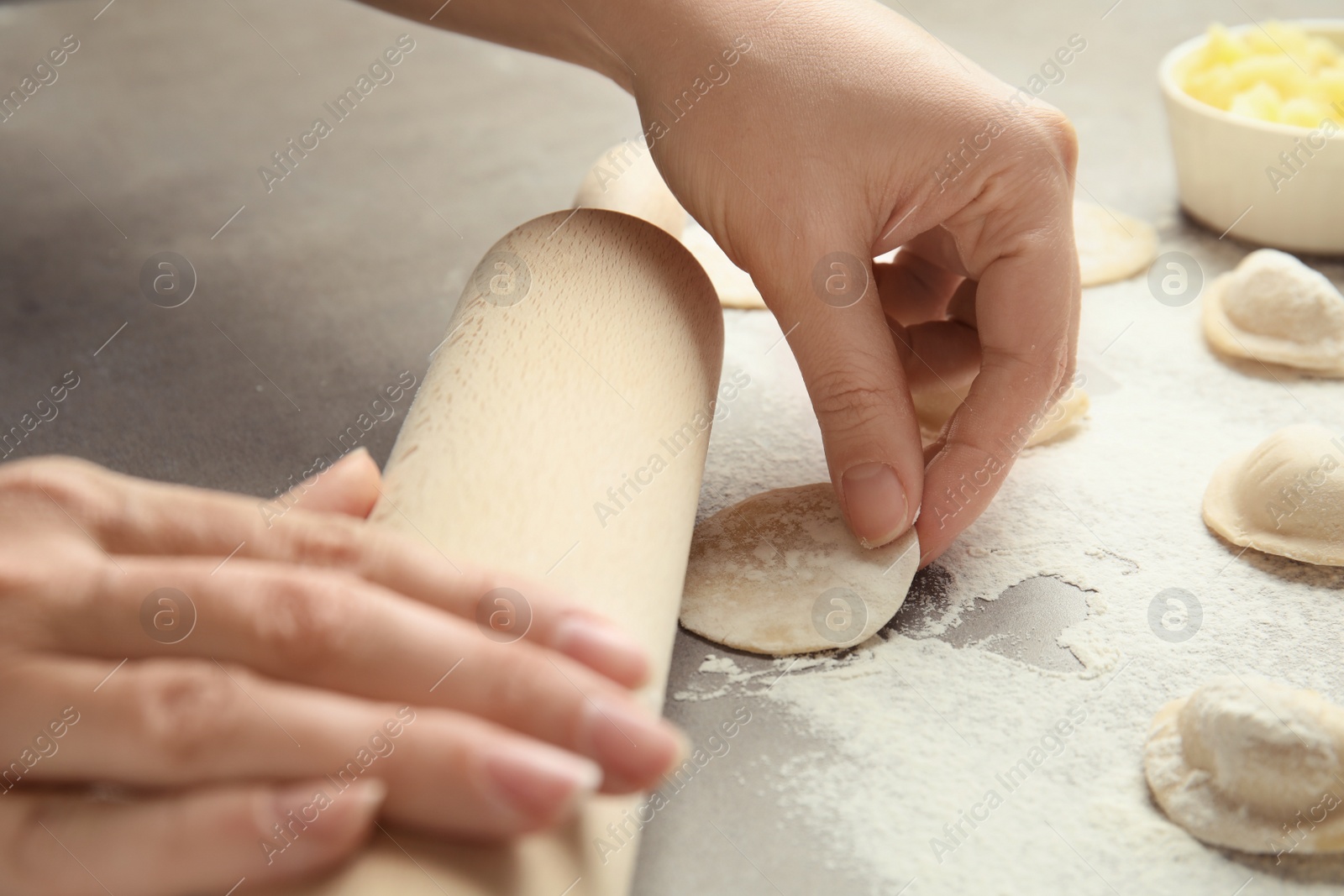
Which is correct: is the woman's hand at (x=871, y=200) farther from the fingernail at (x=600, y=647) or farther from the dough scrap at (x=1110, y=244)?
the dough scrap at (x=1110, y=244)

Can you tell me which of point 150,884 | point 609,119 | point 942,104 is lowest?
point 609,119

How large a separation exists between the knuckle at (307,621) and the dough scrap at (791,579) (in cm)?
46

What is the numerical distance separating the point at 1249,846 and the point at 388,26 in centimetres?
323

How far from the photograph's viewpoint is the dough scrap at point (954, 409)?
144 centimetres

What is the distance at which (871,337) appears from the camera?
1.15 meters

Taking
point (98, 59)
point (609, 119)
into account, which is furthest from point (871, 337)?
point (98, 59)

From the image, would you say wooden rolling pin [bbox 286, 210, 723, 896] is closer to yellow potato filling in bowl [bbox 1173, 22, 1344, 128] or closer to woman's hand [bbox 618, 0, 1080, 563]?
woman's hand [bbox 618, 0, 1080, 563]

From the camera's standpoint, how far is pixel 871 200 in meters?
1.16

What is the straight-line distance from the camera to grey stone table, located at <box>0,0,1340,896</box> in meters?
1.44

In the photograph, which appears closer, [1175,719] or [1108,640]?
[1175,719]

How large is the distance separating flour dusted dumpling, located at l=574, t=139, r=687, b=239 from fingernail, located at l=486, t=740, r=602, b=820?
1.12m

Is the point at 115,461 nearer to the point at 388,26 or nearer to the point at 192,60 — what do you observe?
the point at 192,60

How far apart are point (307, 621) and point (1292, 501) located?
43.4 inches

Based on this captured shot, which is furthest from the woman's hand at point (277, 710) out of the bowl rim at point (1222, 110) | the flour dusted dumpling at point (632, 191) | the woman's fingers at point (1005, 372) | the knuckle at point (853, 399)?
the bowl rim at point (1222, 110)
